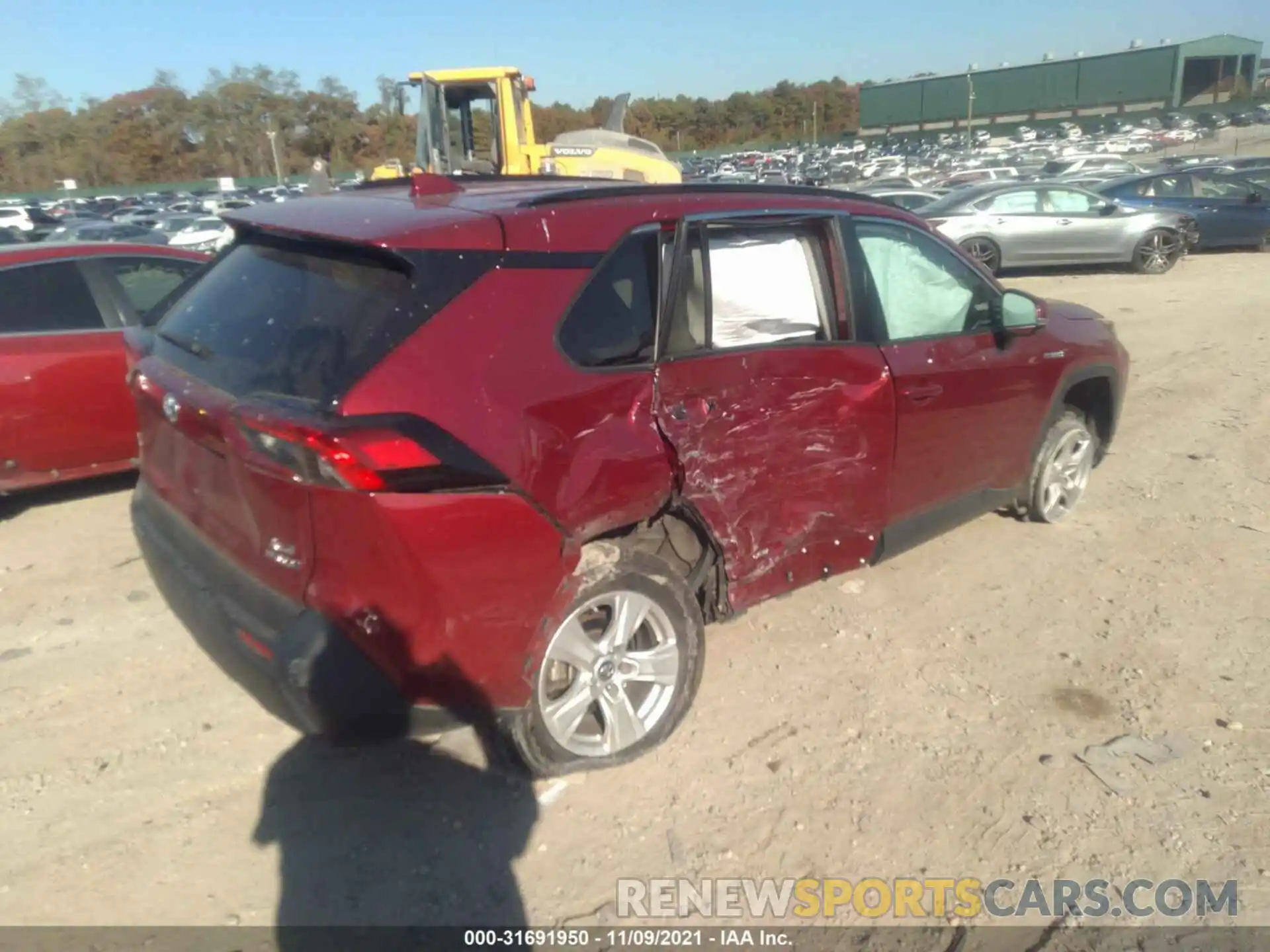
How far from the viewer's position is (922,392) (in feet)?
13.3

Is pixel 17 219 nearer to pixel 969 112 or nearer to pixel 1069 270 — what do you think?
pixel 1069 270

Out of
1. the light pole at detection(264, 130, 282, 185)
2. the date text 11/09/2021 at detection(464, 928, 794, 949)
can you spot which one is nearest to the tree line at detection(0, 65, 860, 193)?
the light pole at detection(264, 130, 282, 185)

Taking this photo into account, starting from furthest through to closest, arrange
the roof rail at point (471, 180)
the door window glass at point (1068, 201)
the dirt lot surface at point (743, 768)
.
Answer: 1. the door window glass at point (1068, 201)
2. the roof rail at point (471, 180)
3. the dirt lot surface at point (743, 768)

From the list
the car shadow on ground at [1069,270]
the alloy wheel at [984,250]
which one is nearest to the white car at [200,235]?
the alloy wheel at [984,250]

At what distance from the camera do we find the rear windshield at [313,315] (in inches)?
105

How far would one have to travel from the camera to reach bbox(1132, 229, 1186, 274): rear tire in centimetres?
1499

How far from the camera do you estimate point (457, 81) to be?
12.1 m

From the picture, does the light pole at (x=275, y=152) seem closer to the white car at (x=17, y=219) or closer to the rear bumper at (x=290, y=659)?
the white car at (x=17, y=219)

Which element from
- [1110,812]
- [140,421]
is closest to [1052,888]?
[1110,812]

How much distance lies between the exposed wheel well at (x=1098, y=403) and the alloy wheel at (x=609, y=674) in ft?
10.1

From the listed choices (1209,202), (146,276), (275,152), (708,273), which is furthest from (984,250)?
(275,152)

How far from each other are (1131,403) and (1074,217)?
8672mm

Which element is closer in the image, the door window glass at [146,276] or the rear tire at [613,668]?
the rear tire at [613,668]

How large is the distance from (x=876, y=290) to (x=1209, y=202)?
1603 cm
